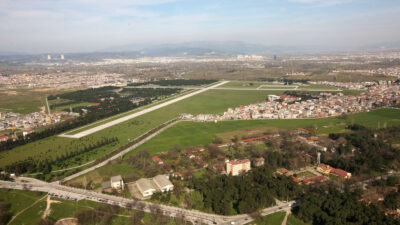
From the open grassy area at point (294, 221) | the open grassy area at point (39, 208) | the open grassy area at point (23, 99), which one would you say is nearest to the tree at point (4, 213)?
the open grassy area at point (39, 208)

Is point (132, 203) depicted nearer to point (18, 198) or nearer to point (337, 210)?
point (18, 198)

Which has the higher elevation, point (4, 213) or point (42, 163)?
point (42, 163)

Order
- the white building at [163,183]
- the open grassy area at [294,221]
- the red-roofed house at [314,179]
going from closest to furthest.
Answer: the open grassy area at [294,221]
the white building at [163,183]
the red-roofed house at [314,179]

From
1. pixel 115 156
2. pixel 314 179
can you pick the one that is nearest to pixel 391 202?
pixel 314 179

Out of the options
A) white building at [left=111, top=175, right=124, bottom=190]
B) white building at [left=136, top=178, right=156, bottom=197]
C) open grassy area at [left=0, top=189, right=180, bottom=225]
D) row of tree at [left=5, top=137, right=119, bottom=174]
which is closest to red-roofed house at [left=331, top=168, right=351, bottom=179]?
open grassy area at [left=0, top=189, right=180, bottom=225]

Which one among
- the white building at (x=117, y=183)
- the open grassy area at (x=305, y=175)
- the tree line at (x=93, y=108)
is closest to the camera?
the white building at (x=117, y=183)

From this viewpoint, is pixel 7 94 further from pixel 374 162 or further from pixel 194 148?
pixel 374 162

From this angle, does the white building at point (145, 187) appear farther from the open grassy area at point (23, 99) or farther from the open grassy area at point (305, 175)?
the open grassy area at point (23, 99)
